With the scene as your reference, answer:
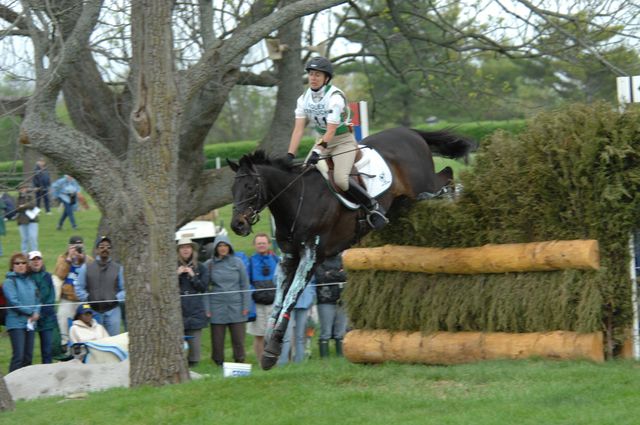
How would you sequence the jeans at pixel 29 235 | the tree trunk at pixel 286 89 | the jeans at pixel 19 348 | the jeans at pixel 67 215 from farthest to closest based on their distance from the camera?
the jeans at pixel 67 215 < the jeans at pixel 29 235 < the tree trunk at pixel 286 89 < the jeans at pixel 19 348

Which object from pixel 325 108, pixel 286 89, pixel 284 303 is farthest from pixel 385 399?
pixel 286 89

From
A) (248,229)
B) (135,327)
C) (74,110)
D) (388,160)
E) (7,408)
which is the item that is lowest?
(7,408)

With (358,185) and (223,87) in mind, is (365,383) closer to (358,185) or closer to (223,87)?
(358,185)

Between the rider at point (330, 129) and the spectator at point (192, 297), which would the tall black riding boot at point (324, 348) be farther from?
the rider at point (330, 129)

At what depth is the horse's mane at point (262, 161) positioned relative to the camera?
979 cm

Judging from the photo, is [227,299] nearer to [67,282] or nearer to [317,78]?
[67,282]

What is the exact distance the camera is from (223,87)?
15.1 metres

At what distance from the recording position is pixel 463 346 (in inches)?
411

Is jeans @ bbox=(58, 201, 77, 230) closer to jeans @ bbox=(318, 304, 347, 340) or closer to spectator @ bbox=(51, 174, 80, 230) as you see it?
spectator @ bbox=(51, 174, 80, 230)

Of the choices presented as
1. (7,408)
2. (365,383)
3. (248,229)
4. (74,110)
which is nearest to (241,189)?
(248,229)

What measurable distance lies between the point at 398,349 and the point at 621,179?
3.01m

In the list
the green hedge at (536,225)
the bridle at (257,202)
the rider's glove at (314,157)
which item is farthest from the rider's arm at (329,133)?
the green hedge at (536,225)

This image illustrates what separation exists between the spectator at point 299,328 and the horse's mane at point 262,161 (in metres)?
3.56

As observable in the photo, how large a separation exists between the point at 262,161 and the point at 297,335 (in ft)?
13.4
